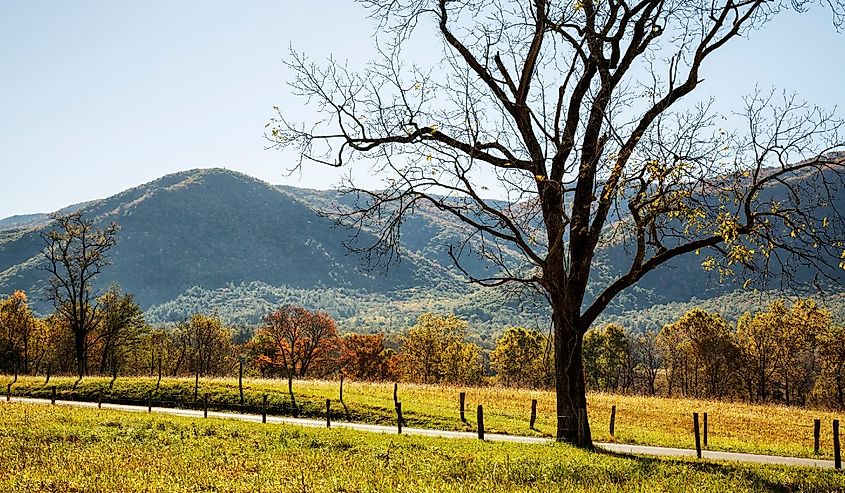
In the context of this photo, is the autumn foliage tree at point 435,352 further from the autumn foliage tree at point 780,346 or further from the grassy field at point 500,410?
the grassy field at point 500,410

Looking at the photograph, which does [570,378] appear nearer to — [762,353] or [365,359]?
[762,353]

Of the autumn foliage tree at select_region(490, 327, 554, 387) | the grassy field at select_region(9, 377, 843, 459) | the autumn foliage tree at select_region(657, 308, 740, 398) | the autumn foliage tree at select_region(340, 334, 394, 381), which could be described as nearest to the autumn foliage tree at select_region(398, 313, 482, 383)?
the autumn foliage tree at select_region(340, 334, 394, 381)

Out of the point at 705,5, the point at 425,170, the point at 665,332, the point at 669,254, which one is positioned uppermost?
the point at 705,5

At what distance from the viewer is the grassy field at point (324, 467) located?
10.7 metres

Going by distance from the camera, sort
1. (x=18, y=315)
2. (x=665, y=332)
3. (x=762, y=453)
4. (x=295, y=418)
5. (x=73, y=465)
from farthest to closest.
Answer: (x=665, y=332), (x=18, y=315), (x=295, y=418), (x=762, y=453), (x=73, y=465)

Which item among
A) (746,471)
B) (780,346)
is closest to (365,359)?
(780,346)

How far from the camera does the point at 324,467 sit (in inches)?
491

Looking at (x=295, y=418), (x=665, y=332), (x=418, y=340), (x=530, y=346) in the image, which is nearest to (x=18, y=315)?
(x=418, y=340)

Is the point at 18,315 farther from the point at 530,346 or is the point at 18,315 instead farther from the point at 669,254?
the point at 669,254

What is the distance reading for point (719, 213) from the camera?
15508 mm

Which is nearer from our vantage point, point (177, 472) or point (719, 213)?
point (177, 472)

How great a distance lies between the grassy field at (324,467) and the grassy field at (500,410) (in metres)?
11.5

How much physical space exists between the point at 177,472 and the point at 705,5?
15.9 metres

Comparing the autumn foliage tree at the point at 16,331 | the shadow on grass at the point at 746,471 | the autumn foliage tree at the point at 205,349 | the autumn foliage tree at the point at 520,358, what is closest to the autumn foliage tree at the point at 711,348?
the autumn foliage tree at the point at 520,358
